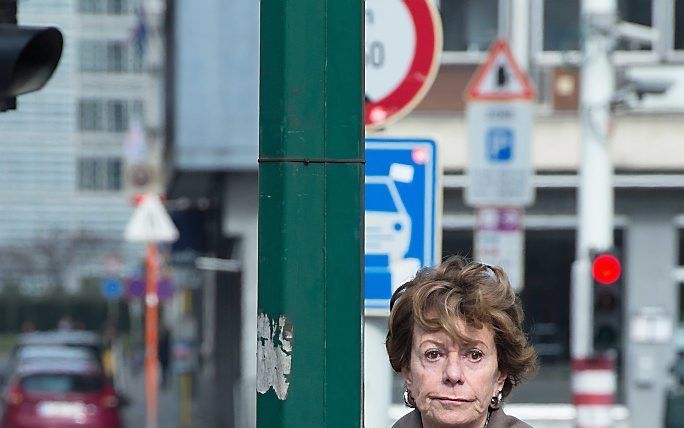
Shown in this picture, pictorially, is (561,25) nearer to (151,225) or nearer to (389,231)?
(151,225)

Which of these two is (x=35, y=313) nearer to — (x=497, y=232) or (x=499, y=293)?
(x=497, y=232)

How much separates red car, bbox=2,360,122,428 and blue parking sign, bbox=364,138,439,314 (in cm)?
1536

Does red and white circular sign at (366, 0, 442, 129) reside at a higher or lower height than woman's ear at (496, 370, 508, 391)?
higher

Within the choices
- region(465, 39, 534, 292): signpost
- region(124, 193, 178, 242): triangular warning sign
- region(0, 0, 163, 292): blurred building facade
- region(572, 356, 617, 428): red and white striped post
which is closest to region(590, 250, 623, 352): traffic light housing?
region(572, 356, 617, 428): red and white striped post

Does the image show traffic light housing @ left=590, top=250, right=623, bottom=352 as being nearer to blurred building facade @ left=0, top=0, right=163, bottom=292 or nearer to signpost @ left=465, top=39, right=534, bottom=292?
signpost @ left=465, top=39, right=534, bottom=292

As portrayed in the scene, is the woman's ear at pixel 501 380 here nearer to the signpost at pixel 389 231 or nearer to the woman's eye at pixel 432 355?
the woman's eye at pixel 432 355

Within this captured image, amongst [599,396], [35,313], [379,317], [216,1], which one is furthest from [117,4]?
[379,317]

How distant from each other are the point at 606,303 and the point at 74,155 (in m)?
87.6

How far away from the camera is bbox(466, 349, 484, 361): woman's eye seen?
3270 millimetres

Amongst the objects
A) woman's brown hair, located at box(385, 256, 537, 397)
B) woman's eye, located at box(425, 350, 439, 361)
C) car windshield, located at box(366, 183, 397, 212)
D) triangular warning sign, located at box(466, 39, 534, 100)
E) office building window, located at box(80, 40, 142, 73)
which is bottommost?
woman's eye, located at box(425, 350, 439, 361)

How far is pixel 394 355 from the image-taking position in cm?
338

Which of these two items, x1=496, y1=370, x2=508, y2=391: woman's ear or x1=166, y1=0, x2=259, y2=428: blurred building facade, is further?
x1=166, y1=0, x2=259, y2=428: blurred building facade

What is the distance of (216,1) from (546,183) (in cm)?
414

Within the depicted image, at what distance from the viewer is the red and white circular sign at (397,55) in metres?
6.41
